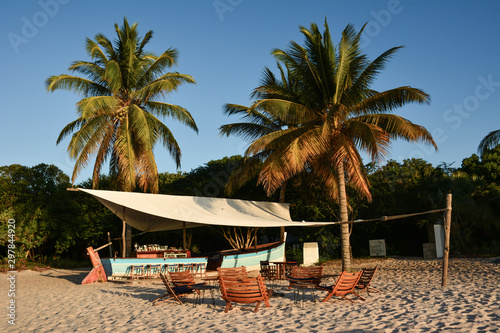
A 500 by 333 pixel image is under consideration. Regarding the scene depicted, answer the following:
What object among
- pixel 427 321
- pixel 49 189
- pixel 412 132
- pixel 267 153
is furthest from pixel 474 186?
pixel 49 189

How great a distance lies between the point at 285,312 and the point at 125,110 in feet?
35.4

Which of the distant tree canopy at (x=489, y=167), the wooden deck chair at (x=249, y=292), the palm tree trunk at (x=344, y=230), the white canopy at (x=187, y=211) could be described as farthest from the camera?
the distant tree canopy at (x=489, y=167)

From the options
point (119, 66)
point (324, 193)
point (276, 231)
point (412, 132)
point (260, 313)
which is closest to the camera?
point (260, 313)

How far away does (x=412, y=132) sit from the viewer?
10.7 m

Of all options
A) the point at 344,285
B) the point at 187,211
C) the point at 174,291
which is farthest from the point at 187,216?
the point at 344,285

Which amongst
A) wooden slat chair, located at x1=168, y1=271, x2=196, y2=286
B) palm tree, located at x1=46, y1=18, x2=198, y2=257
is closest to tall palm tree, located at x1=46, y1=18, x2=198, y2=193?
palm tree, located at x1=46, y1=18, x2=198, y2=257

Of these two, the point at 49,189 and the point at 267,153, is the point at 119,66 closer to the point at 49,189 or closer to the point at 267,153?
the point at 267,153

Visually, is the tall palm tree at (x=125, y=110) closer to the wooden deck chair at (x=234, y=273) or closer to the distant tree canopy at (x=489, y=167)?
the wooden deck chair at (x=234, y=273)

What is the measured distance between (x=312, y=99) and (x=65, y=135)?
978 cm

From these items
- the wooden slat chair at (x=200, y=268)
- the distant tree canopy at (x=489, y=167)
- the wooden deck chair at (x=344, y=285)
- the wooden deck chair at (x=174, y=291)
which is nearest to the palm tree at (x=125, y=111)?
the wooden slat chair at (x=200, y=268)

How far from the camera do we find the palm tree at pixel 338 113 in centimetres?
1098

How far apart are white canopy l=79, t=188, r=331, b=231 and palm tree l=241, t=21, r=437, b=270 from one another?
1.36 meters

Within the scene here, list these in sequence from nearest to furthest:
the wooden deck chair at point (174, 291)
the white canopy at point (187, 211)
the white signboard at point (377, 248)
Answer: the wooden deck chair at point (174, 291) < the white canopy at point (187, 211) < the white signboard at point (377, 248)

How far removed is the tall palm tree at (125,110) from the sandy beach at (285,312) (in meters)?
5.40
